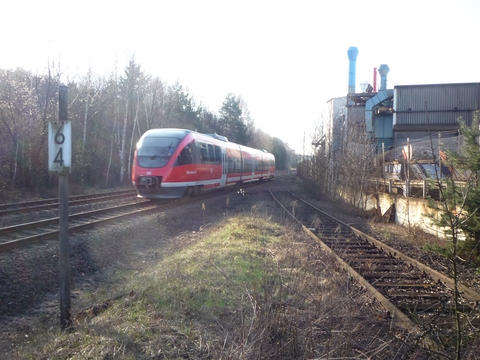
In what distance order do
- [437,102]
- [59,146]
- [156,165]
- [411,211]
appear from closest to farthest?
[59,146]
[411,211]
[156,165]
[437,102]

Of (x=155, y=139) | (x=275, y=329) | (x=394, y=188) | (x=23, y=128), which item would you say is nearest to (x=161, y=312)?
(x=275, y=329)

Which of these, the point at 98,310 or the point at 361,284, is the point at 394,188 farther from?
the point at 98,310

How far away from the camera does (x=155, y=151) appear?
16.8 m

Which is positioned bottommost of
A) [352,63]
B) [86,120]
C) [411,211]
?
[411,211]

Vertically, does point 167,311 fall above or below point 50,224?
below

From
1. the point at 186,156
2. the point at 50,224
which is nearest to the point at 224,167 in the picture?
the point at 186,156

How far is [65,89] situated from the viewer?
17.4ft

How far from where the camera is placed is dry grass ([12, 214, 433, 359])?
3.81 metres

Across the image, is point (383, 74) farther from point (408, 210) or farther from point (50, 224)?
point (50, 224)

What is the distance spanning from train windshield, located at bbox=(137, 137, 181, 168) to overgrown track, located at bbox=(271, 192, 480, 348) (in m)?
7.45

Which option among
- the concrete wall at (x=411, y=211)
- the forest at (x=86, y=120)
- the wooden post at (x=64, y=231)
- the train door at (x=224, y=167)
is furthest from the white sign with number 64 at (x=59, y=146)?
the train door at (x=224, y=167)

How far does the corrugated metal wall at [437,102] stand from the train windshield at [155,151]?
17.7 m

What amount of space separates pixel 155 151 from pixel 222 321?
12.6m

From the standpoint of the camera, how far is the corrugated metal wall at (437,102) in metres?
28.2
